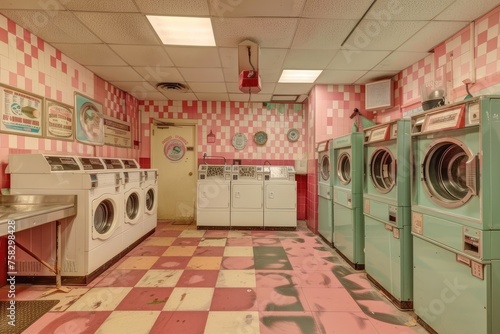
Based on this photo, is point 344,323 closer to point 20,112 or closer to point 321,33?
point 321,33

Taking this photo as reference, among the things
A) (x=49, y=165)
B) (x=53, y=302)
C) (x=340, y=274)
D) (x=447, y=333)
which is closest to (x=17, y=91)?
(x=49, y=165)

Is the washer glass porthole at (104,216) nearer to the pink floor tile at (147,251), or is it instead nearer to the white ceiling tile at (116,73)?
the pink floor tile at (147,251)

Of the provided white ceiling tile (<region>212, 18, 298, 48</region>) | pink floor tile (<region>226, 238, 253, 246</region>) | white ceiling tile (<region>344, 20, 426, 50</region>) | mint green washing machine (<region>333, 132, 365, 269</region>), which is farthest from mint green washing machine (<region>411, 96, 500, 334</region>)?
pink floor tile (<region>226, 238, 253, 246</region>)

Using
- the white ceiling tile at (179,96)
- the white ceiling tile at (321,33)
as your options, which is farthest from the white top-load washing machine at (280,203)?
the white ceiling tile at (321,33)

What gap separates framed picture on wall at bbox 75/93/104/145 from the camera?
359cm

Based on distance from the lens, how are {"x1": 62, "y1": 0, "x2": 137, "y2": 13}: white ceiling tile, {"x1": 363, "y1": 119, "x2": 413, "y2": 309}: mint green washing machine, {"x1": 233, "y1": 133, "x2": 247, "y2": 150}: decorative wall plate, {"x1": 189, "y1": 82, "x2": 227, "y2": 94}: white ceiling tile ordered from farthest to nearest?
{"x1": 233, "y1": 133, "x2": 247, "y2": 150}: decorative wall plate → {"x1": 189, "y1": 82, "x2": 227, "y2": 94}: white ceiling tile → {"x1": 62, "y1": 0, "x2": 137, "y2": 13}: white ceiling tile → {"x1": 363, "y1": 119, "x2": 413, "y2": 309}: mint green washing machine

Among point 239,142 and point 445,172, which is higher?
point 239,142

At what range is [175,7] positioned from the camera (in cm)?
234

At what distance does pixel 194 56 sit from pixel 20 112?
6.54 feet

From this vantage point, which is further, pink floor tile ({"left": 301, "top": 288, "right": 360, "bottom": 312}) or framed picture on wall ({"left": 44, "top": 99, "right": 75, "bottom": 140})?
framed picture on wall ({"left": 44, "top": 99, "right": 75, "bottom": 140})

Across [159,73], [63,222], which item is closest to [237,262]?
[63,222]

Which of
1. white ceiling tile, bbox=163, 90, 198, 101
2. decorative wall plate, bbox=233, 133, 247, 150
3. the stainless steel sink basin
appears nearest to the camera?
the stainless steel sink basin

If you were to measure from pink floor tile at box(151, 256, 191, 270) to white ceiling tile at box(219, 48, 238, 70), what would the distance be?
2.67 m

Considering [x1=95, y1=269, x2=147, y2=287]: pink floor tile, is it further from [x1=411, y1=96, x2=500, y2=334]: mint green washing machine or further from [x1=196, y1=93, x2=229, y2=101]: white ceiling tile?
[x1=196, y1=93, x2=229, y2=101]: white ceiling tile
